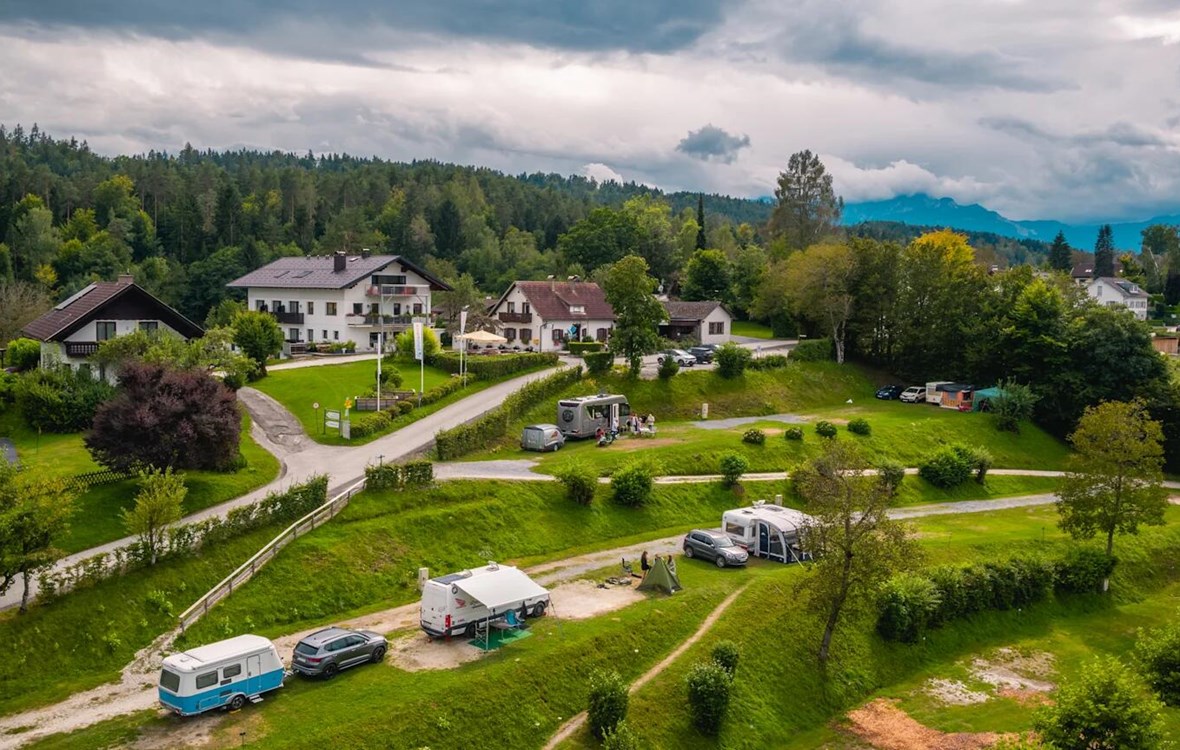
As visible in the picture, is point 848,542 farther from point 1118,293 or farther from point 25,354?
point 1118,293

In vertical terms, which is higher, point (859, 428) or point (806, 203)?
point (806, 203)

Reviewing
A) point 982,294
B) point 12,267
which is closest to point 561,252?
point 982,294

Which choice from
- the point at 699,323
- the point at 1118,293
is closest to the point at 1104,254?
the point at 1118,293

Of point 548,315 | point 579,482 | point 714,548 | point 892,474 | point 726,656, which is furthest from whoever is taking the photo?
point 548,315

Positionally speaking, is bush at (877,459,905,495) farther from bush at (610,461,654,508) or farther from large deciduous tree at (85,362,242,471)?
large deciduous tree at (85,362,242,471)

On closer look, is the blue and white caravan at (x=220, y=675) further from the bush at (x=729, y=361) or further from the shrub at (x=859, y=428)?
the bush at (x=729, y=361)
